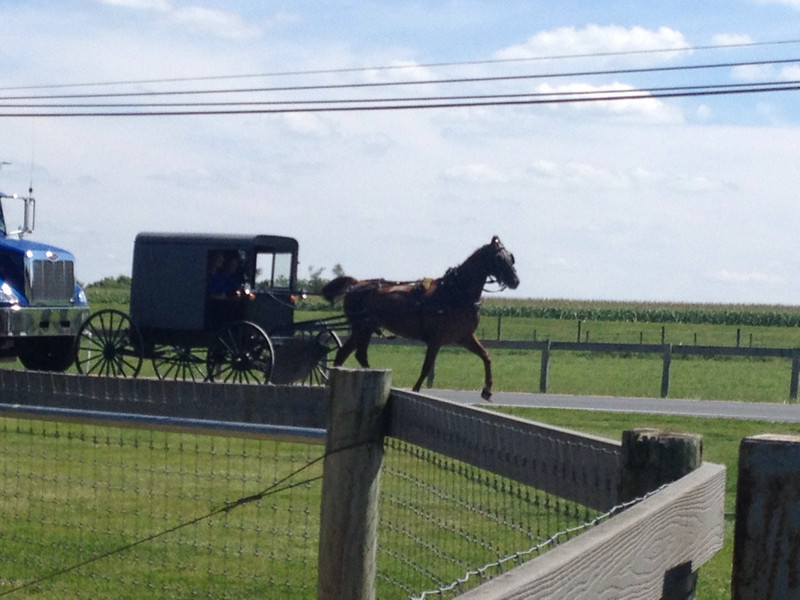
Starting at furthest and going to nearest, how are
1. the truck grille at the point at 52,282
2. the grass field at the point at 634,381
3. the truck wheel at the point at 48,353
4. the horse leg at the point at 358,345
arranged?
the truck wheel at the point at 48,353 < the truck grille at the point at 52,282 < the horse leg at the point at 358,345 < the grass field at the point at 634,381

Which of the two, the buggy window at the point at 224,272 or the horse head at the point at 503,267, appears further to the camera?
the buggy window at the point at 224,272

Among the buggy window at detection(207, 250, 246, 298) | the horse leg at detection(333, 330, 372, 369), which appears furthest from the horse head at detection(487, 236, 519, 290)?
the buggy window at detection(207, 250, 246, 298)

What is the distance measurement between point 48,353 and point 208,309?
3156 millimetres

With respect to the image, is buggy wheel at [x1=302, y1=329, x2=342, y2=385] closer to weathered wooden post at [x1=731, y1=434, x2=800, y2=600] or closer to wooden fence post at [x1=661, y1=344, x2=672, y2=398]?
wooden fence post at [x1=661, y1=344, x2=672, y2=398]

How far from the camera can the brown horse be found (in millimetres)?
18953

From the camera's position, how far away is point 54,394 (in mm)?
5773

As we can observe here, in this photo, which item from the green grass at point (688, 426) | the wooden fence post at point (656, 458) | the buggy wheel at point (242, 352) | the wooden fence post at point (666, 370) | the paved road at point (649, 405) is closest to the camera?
the wooden fence post at point (656, 458)

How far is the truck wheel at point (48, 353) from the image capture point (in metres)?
21.6

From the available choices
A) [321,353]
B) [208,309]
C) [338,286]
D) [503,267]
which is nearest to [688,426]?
[503,267]

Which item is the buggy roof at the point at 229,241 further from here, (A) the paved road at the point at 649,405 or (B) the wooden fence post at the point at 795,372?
(B) the wooden fence post at the point at 795,372

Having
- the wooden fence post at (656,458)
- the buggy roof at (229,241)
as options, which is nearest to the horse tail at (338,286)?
the buggy roof at (229,241)

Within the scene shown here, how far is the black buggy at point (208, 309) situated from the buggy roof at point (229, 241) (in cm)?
2

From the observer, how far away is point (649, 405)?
21984 mm

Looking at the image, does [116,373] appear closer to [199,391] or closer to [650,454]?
[199,391]
